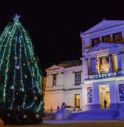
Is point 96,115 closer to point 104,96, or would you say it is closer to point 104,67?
point 104,96

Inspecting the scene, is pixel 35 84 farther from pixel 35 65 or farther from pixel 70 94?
pixel 70 94

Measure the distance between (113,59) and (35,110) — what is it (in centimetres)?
1932

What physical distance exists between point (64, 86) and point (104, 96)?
7597mm

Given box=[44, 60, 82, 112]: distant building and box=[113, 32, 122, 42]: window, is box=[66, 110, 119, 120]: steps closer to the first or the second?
box=[44, 60, 82, 112]: distant building

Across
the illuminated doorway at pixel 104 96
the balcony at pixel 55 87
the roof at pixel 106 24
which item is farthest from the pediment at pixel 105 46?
the balcony at pixel 55 87

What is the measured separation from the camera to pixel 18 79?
16.7 m

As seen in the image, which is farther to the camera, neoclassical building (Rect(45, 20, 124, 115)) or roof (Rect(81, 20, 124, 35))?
roof (Rect(81, 20, 124, 35))

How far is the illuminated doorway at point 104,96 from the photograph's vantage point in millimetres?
33884

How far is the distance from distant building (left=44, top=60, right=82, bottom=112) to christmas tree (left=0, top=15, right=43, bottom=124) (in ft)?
72.0

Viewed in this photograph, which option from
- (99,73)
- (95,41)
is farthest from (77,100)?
(95,41)

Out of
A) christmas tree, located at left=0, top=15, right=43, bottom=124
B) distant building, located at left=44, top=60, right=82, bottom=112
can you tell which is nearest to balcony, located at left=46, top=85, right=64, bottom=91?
distant building, located at left=44, top=60, right=82, bottom=112

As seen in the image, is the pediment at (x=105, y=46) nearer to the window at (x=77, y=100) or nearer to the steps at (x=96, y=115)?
the window at (x=77, y=100)

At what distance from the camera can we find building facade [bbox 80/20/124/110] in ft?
108

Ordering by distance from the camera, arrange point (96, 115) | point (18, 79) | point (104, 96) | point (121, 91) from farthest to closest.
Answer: point (104, 96)
point (121, 91)
point (96, 115)
point (18, 79)
